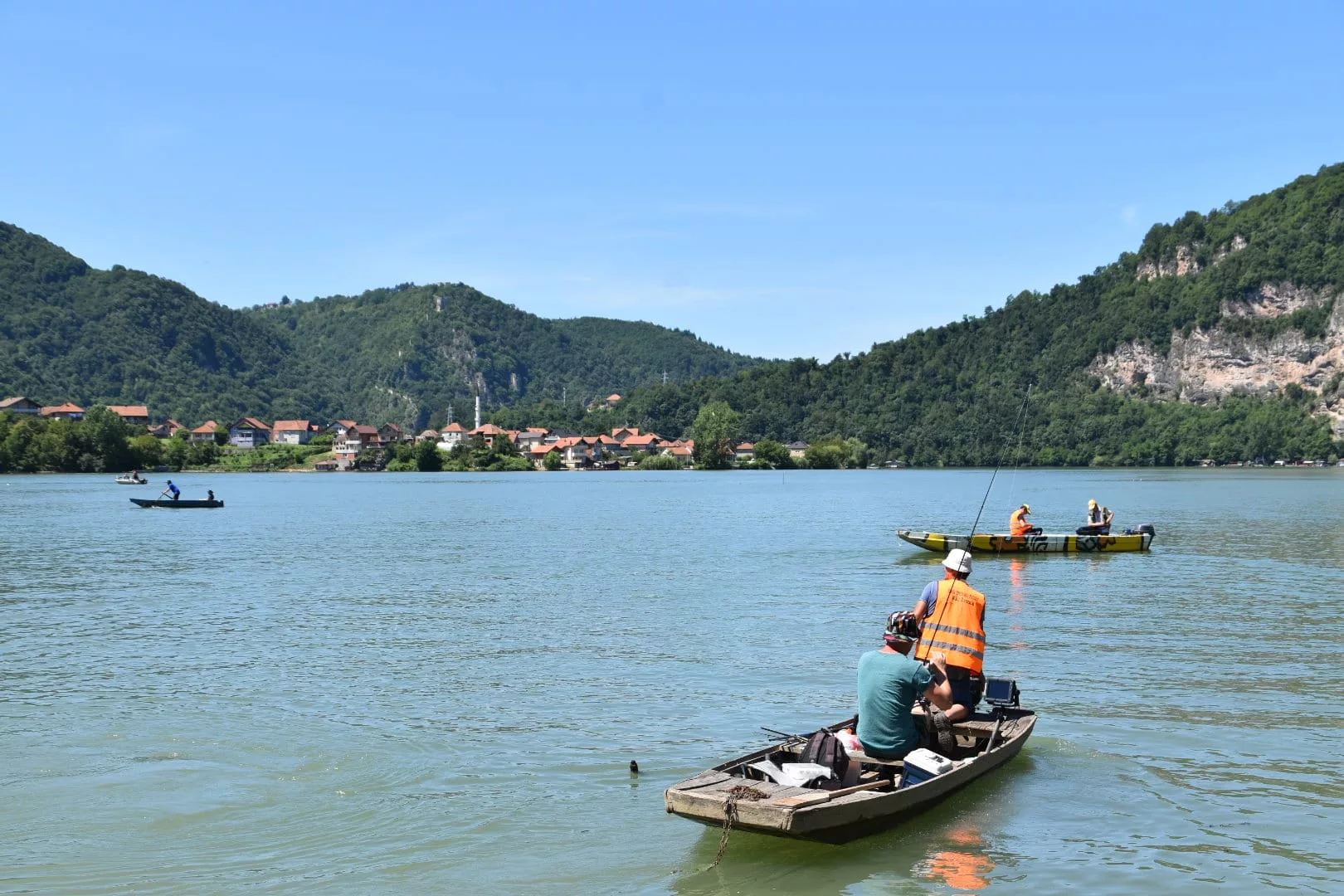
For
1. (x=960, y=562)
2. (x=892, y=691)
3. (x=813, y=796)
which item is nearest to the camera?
(x=813, y=796)

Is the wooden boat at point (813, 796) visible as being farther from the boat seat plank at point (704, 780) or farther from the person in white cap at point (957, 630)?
the person in white cap at point (957, 630)

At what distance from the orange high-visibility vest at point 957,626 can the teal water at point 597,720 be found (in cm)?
160

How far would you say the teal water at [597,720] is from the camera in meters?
11.7

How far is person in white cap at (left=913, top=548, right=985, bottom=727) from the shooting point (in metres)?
14.1

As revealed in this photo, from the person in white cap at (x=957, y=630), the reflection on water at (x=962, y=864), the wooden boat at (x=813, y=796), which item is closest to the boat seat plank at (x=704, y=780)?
the wooden boat at (x=813, y=796)

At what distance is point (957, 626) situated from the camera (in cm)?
1421

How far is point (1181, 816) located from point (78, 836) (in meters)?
11.7

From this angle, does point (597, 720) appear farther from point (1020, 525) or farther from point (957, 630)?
point (1020, 525)

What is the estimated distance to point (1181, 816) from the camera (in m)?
13.0

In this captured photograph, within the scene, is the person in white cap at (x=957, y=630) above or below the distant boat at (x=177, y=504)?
above

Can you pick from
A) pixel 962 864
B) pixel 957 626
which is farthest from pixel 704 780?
pixel 957 626

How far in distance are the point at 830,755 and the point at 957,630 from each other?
2969 millimetres

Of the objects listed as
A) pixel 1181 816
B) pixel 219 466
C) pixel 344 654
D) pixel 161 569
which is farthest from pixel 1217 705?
pixel 219 466

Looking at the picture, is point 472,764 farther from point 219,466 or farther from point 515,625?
point 219,466
